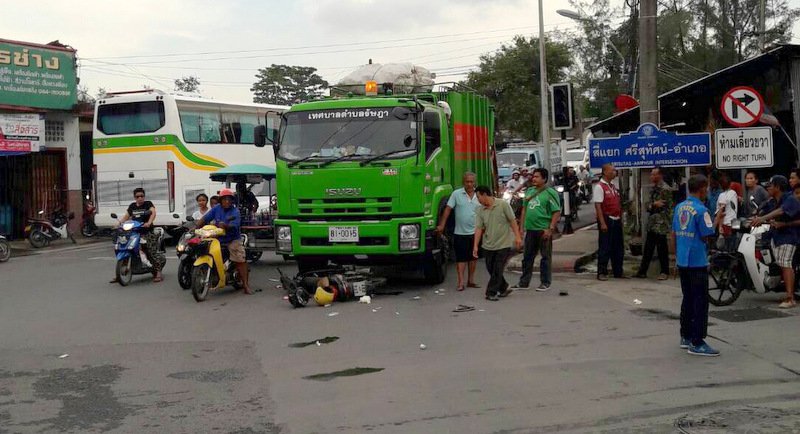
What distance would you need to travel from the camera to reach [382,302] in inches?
486

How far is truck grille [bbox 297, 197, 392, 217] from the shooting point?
12562 millimetres

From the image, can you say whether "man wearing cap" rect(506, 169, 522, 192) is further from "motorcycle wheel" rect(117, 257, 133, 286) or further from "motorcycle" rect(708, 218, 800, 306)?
"motorcycle" rect(708, 218, 800, 306)

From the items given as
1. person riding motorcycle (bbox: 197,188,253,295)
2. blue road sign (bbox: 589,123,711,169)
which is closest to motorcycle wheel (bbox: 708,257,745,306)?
blue road sign (bbox: 589,123,711,169)

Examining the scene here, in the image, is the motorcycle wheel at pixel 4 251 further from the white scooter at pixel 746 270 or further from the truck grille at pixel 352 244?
the white scooter at pixel 746 270

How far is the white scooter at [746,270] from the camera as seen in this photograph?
35.5 ft

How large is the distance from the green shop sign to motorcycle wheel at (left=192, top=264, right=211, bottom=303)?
678 inches

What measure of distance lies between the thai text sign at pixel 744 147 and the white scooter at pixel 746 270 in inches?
75.5

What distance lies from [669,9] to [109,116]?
93.1ft

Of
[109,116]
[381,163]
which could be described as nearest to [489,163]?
[381,163]

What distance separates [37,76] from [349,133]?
1893 cm

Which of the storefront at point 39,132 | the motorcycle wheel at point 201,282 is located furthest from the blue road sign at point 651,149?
the storefront at point 39,132

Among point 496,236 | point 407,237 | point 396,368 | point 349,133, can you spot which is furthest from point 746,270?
point 349,133

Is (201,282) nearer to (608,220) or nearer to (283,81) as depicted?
(608,220)

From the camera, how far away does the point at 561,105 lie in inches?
649
